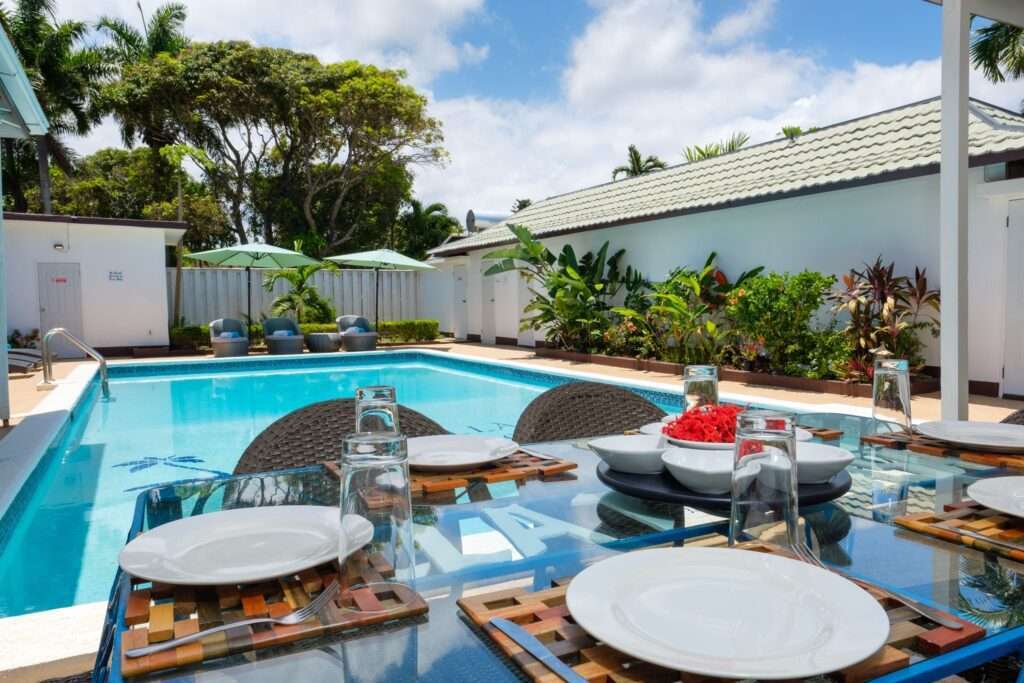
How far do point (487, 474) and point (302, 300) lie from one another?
15.5 meters

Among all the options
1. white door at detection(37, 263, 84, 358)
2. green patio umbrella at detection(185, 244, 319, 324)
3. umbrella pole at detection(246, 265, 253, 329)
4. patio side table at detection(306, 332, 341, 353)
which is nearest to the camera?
white door at detection(37, 263, 84, 358)

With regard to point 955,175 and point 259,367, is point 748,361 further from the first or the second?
point 259,367

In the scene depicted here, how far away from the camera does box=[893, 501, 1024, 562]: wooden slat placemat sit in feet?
3.64

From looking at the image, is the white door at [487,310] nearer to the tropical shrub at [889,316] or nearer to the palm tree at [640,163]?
the tropical shrub at [889,316]

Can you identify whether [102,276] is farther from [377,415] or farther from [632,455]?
[632,455]

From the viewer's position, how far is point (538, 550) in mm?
1171

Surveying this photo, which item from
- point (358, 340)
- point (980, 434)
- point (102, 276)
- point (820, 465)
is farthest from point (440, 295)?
point (820, 465)

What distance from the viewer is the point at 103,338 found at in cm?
1434

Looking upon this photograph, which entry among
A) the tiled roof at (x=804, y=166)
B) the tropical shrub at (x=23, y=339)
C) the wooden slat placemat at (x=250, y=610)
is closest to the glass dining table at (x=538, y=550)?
the wooden slat placemat at (x=250, y=610)

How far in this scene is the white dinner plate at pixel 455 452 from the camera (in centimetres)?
159

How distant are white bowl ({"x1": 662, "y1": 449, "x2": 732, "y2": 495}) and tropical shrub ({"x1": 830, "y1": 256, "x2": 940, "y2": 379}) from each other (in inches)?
293

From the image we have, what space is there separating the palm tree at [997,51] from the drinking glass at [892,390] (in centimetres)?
1842

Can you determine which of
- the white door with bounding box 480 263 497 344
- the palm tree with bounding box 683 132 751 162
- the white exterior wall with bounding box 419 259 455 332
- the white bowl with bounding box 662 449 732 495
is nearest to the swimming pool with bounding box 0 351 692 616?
the white bowl with bounding box 662 449 732 495

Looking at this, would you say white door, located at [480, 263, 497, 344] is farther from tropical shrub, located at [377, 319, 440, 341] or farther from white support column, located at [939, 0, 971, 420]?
white support column, located at [939, 0, 971, 420]
